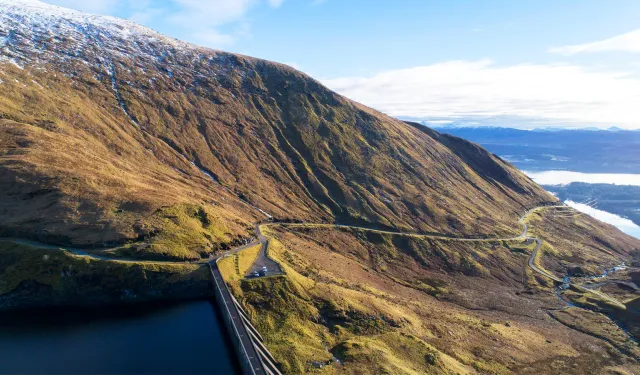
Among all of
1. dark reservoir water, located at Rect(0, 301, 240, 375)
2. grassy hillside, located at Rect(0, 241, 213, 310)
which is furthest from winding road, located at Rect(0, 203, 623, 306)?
dark reservoir water, located at Rect(0, 301, 240, 375)

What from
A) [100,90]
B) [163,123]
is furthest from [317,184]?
[100,90]

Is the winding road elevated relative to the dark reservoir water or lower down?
elevated

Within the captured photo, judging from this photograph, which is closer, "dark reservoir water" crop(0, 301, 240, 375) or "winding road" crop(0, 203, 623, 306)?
"dark reservoir water" crop(0, 301, 240, 375)

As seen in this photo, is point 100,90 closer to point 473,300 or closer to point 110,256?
point 110,256

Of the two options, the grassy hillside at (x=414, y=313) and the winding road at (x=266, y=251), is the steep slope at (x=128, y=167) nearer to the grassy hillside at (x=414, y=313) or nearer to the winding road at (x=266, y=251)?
the winding road at (x=266, y=251)

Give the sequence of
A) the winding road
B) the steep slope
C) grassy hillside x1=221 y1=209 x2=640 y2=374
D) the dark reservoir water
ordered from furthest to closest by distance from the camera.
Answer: the steep slope, the winding road, grassy hillside x1=221 y1=209 x2=640 y2=374, the dark reservoir water

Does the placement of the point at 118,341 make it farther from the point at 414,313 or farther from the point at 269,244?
the point at 414,313

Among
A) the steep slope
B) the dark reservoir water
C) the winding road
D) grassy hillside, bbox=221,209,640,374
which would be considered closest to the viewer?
the dark reservoir water

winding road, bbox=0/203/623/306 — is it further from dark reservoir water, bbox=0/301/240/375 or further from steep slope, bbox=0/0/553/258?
dark reservoir water, bbox=0/301/240/375
